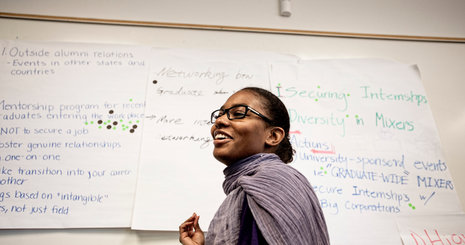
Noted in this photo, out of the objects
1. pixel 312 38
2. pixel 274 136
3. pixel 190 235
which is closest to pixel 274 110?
pixel 274 136

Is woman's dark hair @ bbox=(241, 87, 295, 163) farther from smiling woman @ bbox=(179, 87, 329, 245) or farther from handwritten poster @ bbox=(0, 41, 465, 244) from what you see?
handwritten poster @ bbox=(0, 41, 465, 244)

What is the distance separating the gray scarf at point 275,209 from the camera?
421mm

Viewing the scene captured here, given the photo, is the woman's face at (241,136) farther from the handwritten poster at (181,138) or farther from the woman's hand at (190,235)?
the handwritten poster at (181,138)

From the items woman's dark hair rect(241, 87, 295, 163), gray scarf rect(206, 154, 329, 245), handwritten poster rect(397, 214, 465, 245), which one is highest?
woman's dark hair rect(241, 87, 295, 163)

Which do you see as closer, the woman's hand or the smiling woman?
the smiling woman

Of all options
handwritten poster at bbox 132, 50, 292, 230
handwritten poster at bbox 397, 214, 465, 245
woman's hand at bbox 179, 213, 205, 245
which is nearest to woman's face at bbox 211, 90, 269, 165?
woman's hand at bbox 179, 213, 205, 245

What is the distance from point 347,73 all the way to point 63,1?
1.57 metres

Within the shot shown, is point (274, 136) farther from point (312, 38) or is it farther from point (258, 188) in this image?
point (312, 38)

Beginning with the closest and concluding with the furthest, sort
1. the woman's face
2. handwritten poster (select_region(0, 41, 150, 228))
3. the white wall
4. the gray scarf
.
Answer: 1. the gray scarf
2. the woman's face
3. handwritten poster (select_region(0, 41, 150, 228))
4. the white wall

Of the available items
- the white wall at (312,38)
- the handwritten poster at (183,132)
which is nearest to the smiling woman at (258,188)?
the handwritten poster at (183,132)

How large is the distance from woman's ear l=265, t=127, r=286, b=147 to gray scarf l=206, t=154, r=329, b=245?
0.35 ft

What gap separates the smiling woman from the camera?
0.43m

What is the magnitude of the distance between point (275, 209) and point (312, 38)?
118 centimetres

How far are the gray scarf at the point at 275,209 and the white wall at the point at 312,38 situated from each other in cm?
94
